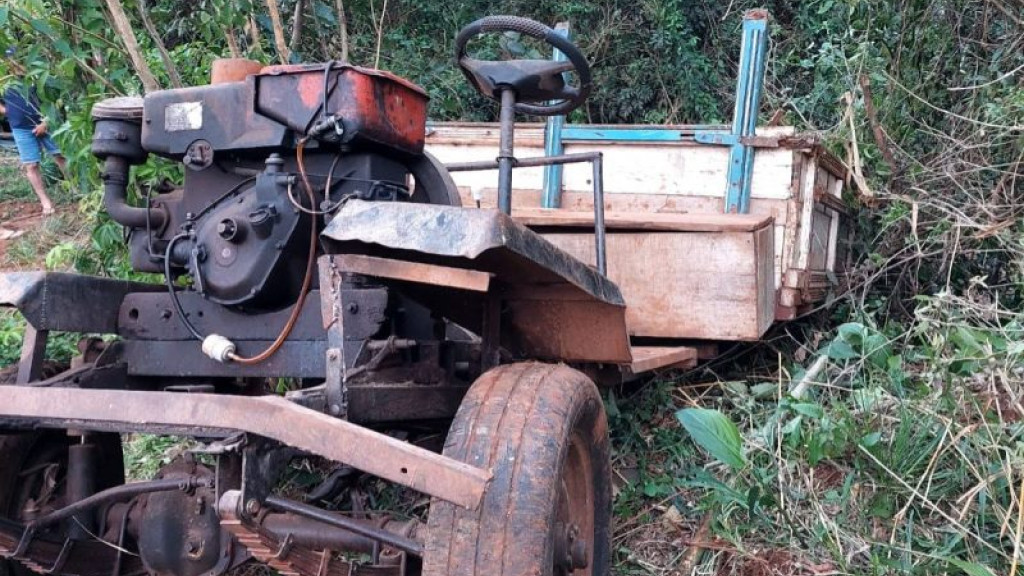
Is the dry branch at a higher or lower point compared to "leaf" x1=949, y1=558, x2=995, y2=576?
higher

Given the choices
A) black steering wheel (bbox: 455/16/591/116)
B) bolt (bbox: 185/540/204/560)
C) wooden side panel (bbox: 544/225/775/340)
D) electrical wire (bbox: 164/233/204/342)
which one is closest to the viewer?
bolt (bbox: 185/540/204/560)

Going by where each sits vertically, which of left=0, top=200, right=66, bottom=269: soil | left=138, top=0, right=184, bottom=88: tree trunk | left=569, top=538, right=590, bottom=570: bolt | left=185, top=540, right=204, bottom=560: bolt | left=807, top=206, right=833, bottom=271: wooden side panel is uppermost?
left=138, top=0, right=184, bottom=88: tree trunk

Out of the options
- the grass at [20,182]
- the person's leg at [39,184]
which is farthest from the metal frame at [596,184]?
the grass at [20,182]

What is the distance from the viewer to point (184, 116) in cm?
267

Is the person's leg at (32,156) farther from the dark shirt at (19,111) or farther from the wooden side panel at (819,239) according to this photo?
the wooden side panel at (819,239)

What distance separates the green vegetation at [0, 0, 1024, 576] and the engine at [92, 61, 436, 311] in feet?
4.00

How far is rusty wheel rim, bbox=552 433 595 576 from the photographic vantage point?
227 cm

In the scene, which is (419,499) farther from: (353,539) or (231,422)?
(231,422)

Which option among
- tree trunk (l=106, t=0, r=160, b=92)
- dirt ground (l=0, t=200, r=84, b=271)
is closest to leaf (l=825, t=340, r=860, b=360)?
tree trunk (l=106, t=0, r=160, b=92)

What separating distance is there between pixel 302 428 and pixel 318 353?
31.9 inches

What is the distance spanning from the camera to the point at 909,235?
4.70 meters

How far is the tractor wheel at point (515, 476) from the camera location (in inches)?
71.2

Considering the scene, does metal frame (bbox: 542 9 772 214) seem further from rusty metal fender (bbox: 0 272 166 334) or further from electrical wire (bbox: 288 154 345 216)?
rusty metal fender (bbox: 0 272 166 334)

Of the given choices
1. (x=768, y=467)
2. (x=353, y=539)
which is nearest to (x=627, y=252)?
(x=768, y=467)
